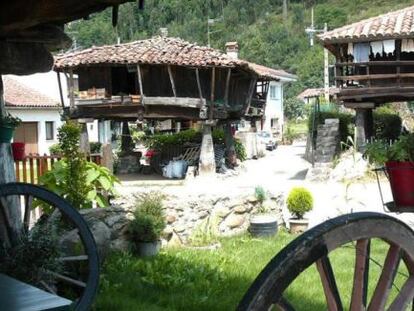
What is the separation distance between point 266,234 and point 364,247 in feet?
28.0

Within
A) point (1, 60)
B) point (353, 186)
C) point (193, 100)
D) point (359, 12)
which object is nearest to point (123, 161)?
point (193, 100)

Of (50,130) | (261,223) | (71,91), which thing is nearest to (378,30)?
(71,91)

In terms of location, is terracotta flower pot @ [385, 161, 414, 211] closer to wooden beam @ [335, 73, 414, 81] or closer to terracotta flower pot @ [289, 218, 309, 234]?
terracotta flower pot @ [289, 218, 309, 234]

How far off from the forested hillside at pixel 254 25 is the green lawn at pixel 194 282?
213 feet

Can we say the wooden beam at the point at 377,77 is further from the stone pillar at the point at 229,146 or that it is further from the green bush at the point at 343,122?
the stone pillar at the point at 229,146

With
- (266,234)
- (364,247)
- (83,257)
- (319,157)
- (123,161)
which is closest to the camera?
(364,247)

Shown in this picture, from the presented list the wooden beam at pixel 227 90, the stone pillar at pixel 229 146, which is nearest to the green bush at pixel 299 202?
the wooden beam at pixel 227 90

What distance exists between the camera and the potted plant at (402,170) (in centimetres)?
314

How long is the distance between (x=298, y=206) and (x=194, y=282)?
4990 millimetres

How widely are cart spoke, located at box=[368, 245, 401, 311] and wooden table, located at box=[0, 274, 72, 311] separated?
130 centimetres

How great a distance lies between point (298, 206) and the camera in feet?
35.7

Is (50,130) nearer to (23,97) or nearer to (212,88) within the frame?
(23,97)

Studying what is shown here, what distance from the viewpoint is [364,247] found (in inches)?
65.4

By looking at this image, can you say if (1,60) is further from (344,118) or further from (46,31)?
(344,118)
